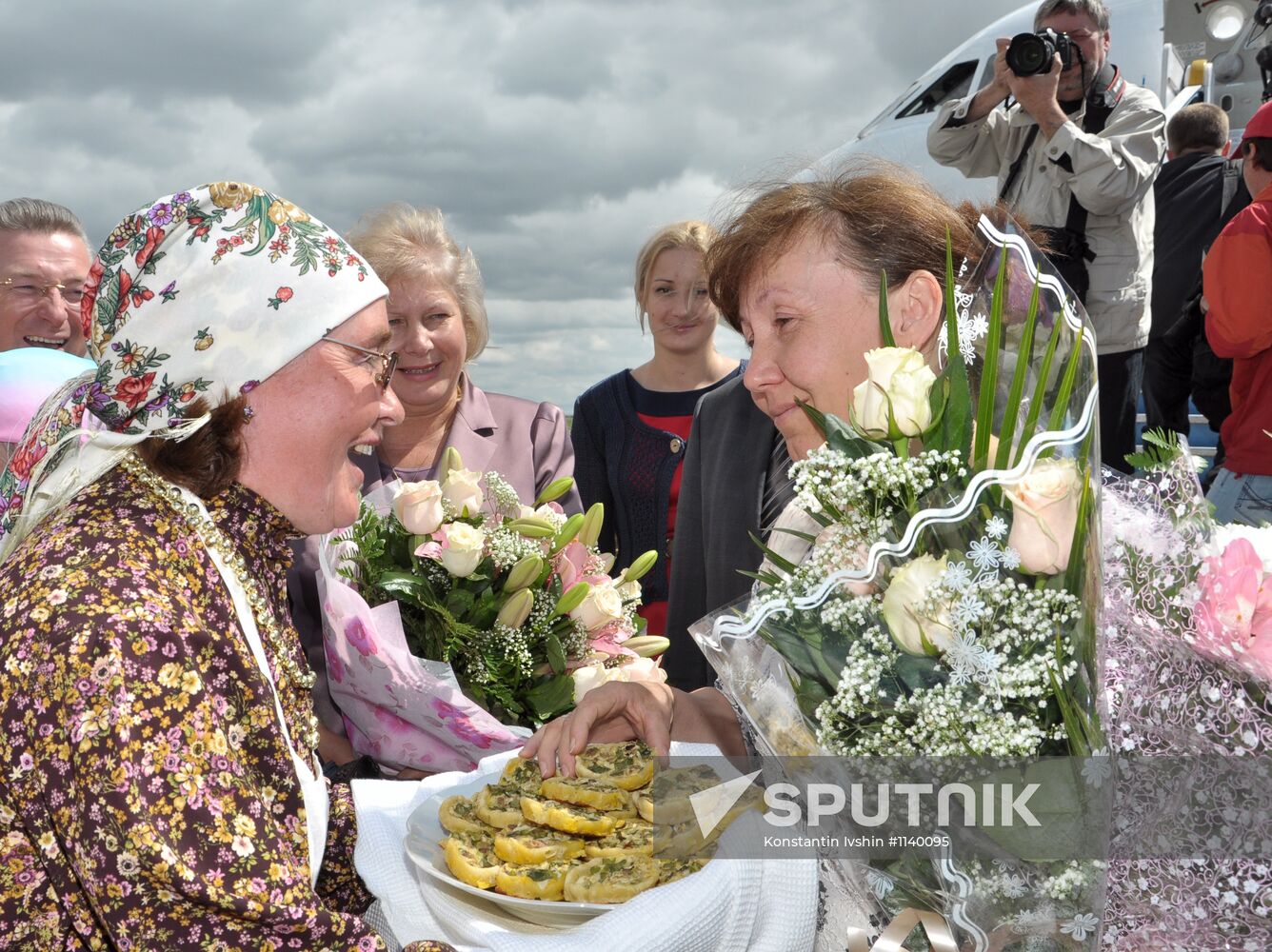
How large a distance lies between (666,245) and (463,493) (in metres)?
2.62

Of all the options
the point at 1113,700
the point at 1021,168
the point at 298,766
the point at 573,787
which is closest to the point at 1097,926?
the point at 1113,700

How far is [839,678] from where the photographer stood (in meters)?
1.14

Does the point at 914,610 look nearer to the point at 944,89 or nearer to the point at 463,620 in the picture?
the point at 463,620

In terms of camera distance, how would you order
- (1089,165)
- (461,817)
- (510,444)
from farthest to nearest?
(1089,165) → (510,444) → (461,817)

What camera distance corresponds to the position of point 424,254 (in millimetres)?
3451

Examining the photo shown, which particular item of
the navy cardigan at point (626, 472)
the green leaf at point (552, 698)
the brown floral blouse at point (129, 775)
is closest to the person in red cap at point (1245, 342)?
the navy cardigan at point (626, 472)

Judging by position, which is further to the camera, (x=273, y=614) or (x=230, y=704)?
(x=273, y=614)

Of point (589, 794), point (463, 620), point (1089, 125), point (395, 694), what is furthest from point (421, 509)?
point (1089, 125)

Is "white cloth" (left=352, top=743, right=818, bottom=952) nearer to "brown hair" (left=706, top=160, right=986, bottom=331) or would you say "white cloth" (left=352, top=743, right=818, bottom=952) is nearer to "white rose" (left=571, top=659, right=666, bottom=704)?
"white rose" (left=571, top=659, right=666, bottom=704)

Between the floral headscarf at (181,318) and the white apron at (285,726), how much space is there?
0.47 ft

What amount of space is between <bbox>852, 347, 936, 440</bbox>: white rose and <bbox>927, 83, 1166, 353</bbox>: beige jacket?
367 cm

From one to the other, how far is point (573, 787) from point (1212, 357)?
444cm

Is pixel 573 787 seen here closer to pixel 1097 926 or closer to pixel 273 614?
pixel 273 614

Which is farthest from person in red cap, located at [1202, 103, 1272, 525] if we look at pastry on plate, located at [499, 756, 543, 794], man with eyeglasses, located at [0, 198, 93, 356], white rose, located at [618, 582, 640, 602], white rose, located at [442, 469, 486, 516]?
man with eyeglasses, located at [0, 198, 93, 356]
